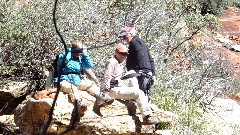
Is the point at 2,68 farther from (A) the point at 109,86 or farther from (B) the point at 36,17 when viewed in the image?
(A) the point at 109,86

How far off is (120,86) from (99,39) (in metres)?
4.65

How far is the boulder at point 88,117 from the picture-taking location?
19.8 ft

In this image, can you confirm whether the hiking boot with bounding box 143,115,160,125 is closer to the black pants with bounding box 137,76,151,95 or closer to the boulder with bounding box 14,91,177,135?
the boulder with bounding box 14,91,177,135

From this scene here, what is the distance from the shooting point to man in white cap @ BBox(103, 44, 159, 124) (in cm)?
574

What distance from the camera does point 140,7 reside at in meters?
11.6

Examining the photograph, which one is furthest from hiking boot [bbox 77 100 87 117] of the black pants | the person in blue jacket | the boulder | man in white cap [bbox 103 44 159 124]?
the black pants

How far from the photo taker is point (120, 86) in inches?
234

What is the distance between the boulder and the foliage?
5.98 feet

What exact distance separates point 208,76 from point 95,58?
14.7 ft

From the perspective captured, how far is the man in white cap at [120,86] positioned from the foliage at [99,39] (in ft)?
7.21

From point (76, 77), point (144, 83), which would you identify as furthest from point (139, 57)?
point (76, 77)

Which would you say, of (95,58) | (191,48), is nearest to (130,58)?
(95,58)

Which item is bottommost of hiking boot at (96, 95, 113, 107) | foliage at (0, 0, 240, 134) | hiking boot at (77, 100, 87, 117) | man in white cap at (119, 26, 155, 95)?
hiking boot at (77, 100, 87, 117)

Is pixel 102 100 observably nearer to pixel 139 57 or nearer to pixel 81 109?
pixel 81 109
